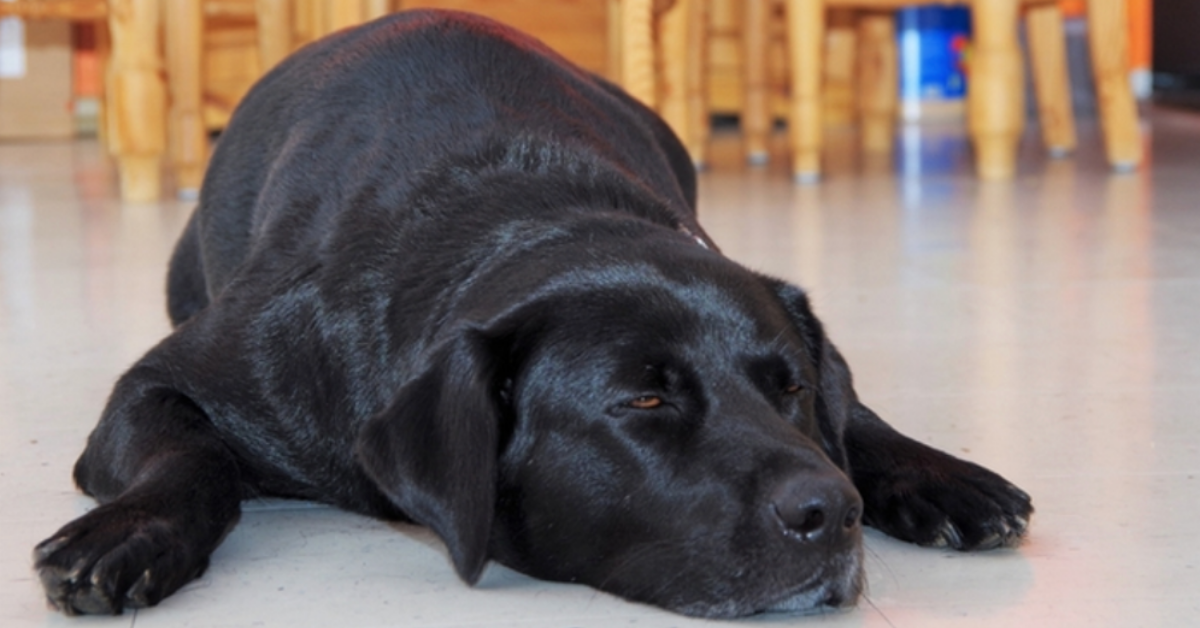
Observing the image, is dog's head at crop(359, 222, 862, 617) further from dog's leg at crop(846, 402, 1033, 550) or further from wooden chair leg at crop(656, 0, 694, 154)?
wooden chair leg at crop(656, 0, 694, 154)

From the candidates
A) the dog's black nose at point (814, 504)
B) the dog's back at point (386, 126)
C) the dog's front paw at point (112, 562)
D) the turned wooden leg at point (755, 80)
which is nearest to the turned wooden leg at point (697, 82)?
the turned wooden leg at point (755, 80)

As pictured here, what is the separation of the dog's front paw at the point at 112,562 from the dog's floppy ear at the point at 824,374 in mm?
758

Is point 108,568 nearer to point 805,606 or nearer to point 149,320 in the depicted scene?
point 805,606

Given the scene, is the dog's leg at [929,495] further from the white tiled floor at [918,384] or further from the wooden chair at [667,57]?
the wooden chair at [667,57]

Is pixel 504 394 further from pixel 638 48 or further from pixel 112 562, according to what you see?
pixel 638 48

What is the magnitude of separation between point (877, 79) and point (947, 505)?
5339 millimetres

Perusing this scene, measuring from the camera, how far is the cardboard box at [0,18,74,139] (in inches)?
319

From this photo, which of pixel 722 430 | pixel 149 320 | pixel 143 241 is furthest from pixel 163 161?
pixel 722 430

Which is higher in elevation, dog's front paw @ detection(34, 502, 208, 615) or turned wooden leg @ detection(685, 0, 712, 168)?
turned wooden leg @ detection(685, 0, 712, 168)

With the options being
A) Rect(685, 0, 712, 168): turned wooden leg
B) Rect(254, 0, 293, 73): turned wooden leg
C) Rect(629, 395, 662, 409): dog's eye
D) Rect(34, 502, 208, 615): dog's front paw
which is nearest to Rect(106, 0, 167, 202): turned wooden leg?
Rect(254, 0, 293, 73): turned wooden leg

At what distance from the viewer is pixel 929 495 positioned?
77.8 inches

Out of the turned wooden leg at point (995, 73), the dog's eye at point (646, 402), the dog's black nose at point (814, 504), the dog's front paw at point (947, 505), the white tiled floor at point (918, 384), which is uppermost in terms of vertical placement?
the turned wooden leg at point (995, 73)

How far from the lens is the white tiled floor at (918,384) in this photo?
175 cm

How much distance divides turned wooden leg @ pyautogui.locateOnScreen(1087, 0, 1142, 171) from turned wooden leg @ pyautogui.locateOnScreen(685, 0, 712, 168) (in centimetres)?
152
